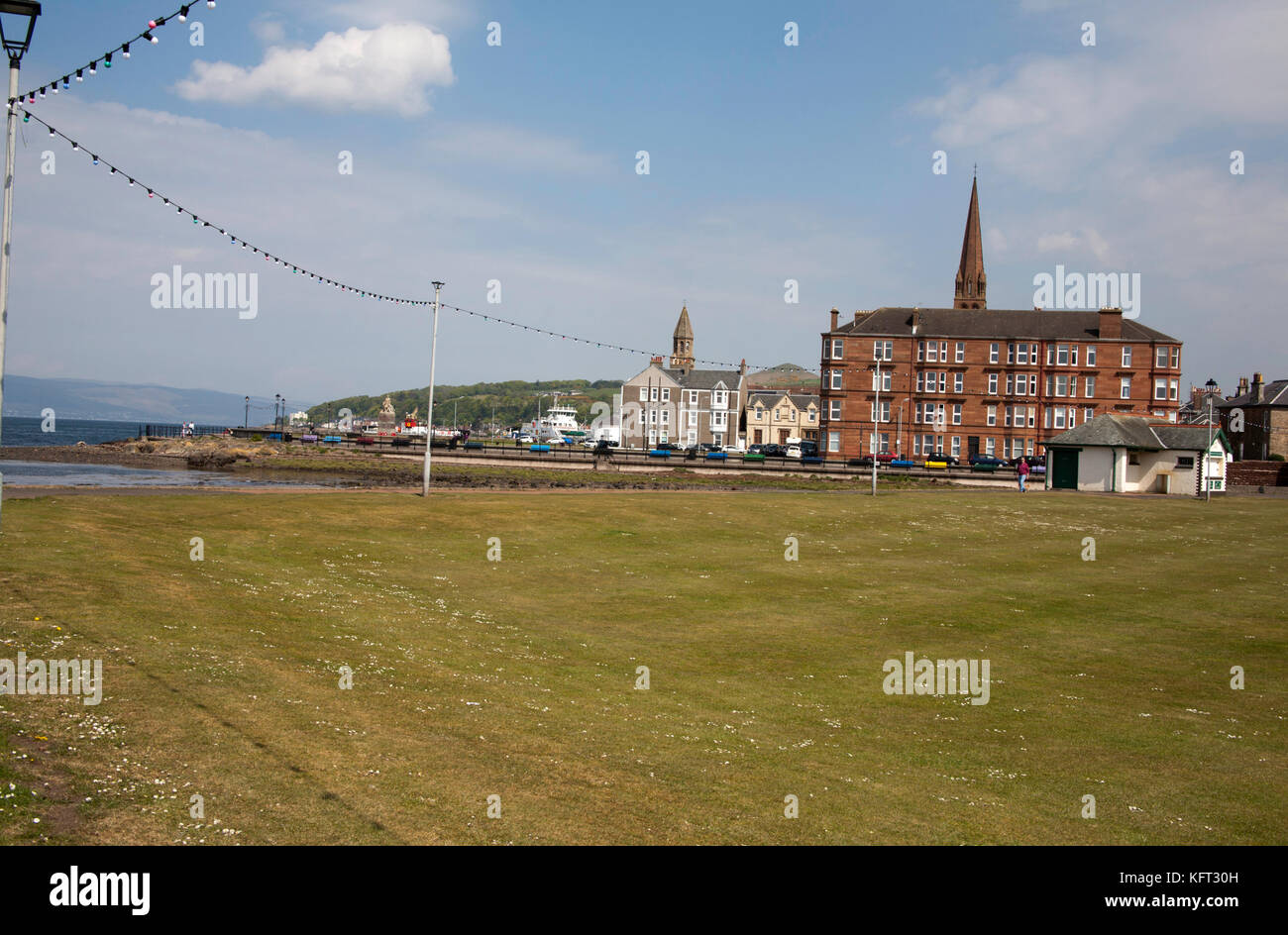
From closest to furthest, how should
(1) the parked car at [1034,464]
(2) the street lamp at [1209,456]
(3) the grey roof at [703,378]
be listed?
1. (2) the street lamp at [1209,456]
2. (1) the parked car at [1034,464]
3. (3) the grey roof at [703,378]

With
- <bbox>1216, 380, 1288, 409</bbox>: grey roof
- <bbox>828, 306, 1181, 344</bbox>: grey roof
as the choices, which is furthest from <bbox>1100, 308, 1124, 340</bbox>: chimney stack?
<bbox>1216, 380, 1288, 409</bbox>: grey roof

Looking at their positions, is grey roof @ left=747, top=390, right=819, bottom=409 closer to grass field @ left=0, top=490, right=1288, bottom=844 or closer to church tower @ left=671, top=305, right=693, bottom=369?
church tower @ left=671, top=305, right=693, bottom=369

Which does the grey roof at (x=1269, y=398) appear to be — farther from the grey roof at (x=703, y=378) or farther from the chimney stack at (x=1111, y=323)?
Answer: the grey roof at (x=703, y=378)

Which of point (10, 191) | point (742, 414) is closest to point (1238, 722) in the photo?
point (10, 191)

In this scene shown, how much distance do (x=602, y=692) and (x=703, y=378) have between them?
5857 inches

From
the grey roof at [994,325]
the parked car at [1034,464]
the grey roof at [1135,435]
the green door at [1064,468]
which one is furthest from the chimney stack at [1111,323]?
the green door at [1064,468]

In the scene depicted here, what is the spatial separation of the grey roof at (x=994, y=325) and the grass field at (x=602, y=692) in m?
75.9

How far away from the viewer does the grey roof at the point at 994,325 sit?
106375 mm

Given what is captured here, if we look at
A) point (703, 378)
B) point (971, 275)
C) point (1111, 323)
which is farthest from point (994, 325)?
point (703, 378)

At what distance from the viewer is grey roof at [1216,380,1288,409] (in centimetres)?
11418

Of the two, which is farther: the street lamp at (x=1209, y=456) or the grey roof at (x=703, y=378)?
the grey roof at (x=703, y=378)

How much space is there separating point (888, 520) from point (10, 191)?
4013 centimetres
